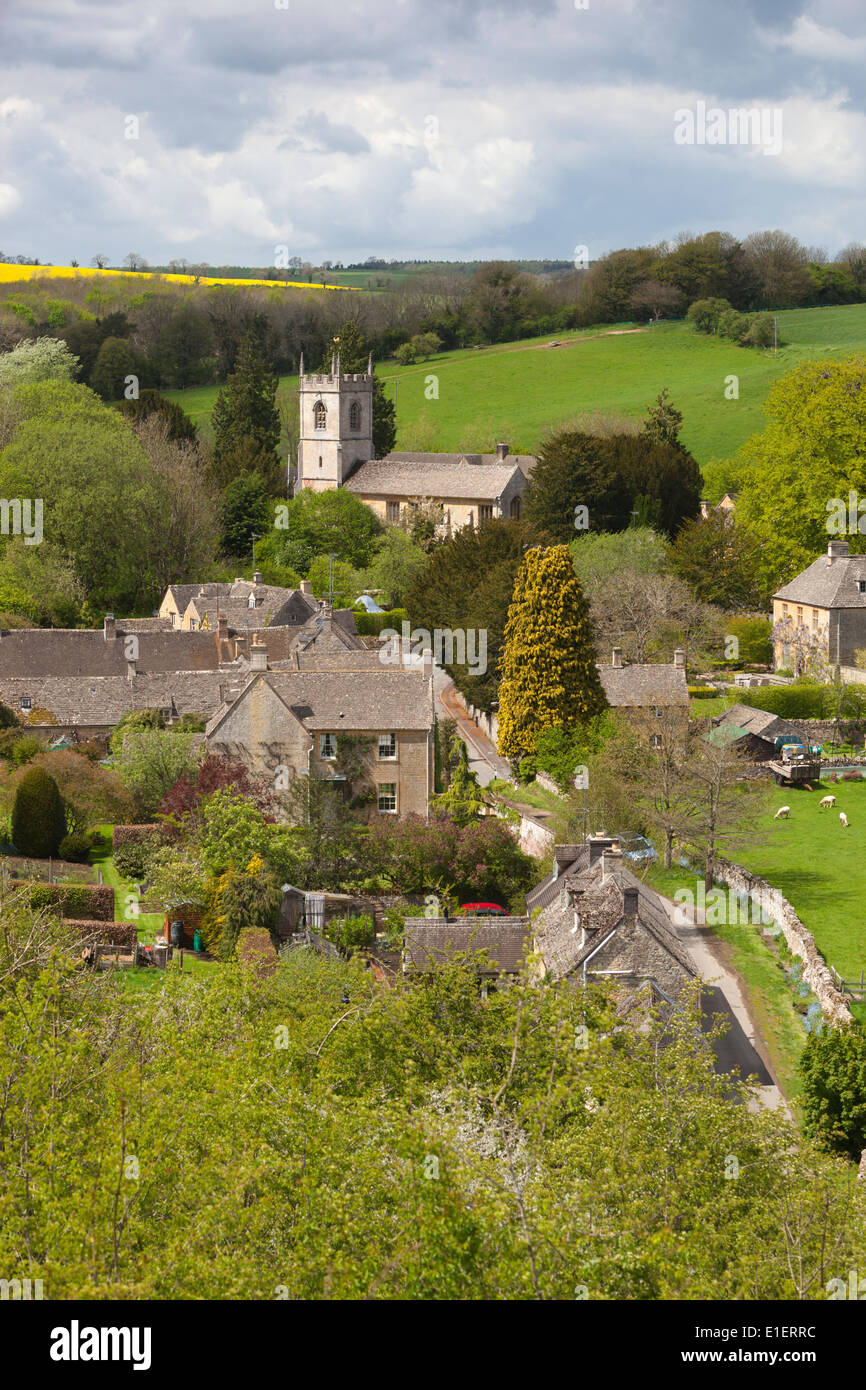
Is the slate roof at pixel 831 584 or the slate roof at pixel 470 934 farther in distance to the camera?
the slate roof at pixel 831 584

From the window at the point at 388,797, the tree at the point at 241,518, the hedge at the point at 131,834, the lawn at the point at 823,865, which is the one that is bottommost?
the lawn at the point at 823,865

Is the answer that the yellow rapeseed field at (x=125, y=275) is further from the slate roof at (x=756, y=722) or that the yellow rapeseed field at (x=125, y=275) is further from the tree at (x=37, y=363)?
the slate roof at (x=756, y=722)

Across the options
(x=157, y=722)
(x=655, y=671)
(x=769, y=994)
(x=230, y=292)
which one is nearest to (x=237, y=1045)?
(x=769, y=994)

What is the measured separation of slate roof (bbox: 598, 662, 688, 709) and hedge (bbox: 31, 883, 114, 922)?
85.6 feet

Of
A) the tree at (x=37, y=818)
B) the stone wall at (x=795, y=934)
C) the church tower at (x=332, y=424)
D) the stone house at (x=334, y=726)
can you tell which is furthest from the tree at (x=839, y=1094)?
the church tower at (x=332, y=424)

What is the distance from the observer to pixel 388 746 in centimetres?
4609

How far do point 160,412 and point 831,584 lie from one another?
175ft

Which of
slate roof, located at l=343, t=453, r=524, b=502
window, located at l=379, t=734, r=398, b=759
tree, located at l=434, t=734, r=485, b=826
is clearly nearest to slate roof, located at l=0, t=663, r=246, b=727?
window, located at l=379, t=734, r=398, b=759

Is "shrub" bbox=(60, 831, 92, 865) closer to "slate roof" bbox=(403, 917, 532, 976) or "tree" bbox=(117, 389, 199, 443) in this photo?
"slate roof" bbox=(403, 917, 532, 976)

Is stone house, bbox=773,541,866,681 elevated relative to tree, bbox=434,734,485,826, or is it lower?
elevated

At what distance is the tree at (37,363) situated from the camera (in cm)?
10069

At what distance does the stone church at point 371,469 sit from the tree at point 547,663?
37715 millimetres

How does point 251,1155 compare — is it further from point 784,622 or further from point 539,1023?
point 784,622

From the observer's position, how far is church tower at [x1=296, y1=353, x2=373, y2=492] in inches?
3984
